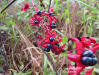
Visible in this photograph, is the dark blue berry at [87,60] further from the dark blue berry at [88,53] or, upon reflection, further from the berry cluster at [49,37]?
the berry cluster at [49,37]

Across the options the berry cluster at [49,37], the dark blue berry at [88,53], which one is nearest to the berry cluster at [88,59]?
the dark blue berry at [88,53]

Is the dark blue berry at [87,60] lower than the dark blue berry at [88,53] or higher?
lower

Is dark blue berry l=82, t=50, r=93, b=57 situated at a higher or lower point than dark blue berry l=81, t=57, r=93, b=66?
higher

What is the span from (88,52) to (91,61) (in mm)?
46

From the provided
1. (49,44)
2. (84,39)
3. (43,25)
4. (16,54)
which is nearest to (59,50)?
(49,44)

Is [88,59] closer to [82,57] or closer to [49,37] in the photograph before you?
[82,57]

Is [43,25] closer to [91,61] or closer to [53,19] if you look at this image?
[53,19]

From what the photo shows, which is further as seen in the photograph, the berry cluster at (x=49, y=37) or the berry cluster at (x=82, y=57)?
the berry cluster at (x=49, y=37)

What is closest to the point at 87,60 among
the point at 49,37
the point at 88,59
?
the point at 88,59

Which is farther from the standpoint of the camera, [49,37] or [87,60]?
[49,37]

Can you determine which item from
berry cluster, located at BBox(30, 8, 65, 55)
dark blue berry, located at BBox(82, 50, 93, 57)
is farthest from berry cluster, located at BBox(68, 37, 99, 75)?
berry cluster, located at BBox(30, 8, 65, 55)

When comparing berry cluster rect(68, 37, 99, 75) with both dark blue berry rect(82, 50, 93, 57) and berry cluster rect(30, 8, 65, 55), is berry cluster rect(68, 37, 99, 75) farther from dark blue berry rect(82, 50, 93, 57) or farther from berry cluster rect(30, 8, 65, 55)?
berry cluster rect(30, 8, 65, 55)

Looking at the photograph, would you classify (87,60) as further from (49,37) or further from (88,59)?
(49,37)

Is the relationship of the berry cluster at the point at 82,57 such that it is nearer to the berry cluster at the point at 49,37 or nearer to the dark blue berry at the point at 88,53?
the dark blue berry at the point at 88,53
